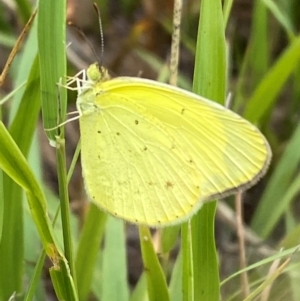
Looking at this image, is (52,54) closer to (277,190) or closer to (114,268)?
(114,268)

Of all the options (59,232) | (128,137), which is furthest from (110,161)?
(59,232)

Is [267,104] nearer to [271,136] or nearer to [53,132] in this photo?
[271,136]

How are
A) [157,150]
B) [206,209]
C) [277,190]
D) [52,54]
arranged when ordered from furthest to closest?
[277,190], [157,150], [206,209], [52,54]

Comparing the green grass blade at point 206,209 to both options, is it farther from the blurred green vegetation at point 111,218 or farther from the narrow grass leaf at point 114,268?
the narrow grass leaf at point 114,268

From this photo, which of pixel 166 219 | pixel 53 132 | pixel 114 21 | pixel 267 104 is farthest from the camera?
pixel 114 21

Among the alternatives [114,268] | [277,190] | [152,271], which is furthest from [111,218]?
[277,190]

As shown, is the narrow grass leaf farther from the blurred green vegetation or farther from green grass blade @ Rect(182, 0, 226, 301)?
green grass blade @ Rect(182, 0, 226, 301)

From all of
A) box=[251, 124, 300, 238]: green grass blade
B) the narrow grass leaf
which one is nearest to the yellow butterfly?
the narrow grass leaf

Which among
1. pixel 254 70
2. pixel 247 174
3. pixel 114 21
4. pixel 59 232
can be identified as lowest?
pixel 59 232

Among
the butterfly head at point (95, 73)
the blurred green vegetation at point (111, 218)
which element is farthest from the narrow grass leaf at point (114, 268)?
the butterfly head at point (95, 73)
